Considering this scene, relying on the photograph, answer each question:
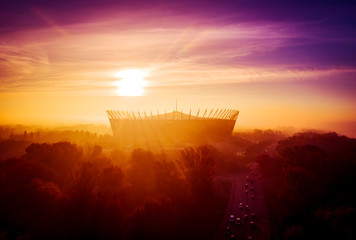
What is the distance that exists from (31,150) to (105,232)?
105 feet

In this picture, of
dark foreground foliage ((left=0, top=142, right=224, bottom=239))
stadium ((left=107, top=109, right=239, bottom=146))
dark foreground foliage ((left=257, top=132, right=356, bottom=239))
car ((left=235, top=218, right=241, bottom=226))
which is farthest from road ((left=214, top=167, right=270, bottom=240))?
stadium ((left=107, top=109, right=239, bottom=146))

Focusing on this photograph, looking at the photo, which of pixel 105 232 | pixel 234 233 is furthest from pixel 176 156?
pixel 105 232

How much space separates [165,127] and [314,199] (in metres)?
62.0

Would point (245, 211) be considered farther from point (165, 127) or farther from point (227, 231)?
point (165, 127)

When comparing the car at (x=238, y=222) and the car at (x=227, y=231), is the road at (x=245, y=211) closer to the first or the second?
the car at (x=227, y=231)

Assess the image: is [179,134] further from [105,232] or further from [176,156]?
[105,232]

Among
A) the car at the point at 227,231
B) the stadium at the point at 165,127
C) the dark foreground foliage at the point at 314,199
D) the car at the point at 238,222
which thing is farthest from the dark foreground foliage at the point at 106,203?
the stadium at the point at 165,127

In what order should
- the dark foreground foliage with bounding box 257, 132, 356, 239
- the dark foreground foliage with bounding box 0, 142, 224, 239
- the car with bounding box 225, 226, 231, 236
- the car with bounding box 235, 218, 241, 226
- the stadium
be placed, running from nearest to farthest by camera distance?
the dark foreground foliage with bounding box 257, 132, 356, 239
the dark foreground foliage with bounding box 0, 142, 224, 239
the car with bounding box 225, 226, 231, 236
the car with bounding box 235, 218, 241, 226
the stadium

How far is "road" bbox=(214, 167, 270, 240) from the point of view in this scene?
30.5 metres

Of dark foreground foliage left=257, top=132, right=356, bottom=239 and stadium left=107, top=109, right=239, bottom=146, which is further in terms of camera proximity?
stadium left=107, top=109, right=239, bottom=146

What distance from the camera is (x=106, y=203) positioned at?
2881 cm

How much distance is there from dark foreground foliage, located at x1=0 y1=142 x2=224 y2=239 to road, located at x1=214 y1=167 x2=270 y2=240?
1534 millimetres

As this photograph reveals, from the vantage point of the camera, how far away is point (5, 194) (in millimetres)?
28719

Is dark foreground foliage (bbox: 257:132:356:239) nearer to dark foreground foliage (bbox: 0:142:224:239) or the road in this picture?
the road
